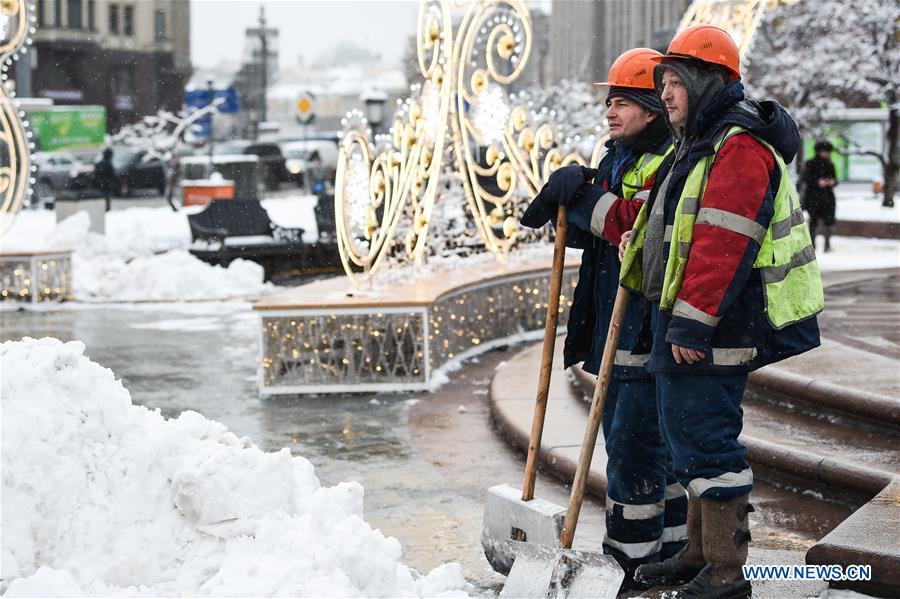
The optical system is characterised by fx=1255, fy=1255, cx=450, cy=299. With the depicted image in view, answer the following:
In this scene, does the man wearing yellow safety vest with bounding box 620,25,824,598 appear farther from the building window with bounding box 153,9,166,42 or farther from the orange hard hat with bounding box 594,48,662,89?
the building window with bounding box 153,9,166,42

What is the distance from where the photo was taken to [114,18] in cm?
5688

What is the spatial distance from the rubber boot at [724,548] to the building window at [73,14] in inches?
2111

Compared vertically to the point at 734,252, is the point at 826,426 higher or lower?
lower

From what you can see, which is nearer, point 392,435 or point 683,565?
point 683,565

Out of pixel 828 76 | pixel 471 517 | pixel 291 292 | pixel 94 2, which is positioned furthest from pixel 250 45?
pixel 471 517

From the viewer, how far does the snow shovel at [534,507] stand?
14.1ft

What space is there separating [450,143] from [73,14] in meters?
47.7

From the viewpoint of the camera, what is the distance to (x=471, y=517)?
18.0 ft

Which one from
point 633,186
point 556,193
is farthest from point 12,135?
point 633,186

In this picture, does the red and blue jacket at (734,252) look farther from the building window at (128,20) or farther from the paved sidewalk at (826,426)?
the building window at (128,20)

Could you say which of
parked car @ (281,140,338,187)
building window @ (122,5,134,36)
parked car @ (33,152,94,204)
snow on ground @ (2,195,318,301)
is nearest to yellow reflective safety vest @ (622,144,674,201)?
snow on ground @ (2,195,318,301)

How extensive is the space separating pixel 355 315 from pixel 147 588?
14.9 ft

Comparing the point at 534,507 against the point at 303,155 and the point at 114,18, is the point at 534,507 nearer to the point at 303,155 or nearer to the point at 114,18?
the point at 303,155

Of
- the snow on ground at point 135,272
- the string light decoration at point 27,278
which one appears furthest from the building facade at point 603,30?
the string light decoration at point 27,278
